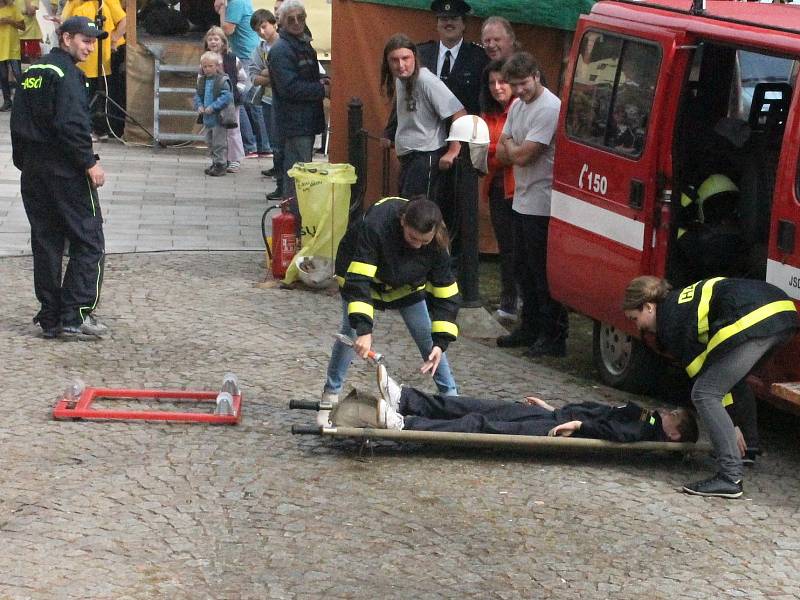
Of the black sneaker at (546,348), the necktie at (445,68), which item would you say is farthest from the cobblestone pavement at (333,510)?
the necktie at (445,68)

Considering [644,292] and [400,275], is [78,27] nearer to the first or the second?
[400,275]

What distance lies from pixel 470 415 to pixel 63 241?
3384 mm

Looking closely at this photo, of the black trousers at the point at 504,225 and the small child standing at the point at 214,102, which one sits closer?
the black trousers at the point at 504,225

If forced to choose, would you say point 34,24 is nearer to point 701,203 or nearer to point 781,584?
point 701,203

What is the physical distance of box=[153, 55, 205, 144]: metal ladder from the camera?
17.4 meters

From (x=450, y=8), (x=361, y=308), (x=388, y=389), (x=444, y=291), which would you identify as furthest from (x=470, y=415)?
(x=450, y=8)

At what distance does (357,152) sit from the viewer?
1102 centimetres

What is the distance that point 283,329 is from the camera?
30.9 ft

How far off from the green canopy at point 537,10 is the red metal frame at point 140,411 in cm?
420

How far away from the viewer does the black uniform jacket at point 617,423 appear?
264 inches

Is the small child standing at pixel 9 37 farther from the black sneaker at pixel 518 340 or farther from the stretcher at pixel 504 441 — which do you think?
the stretcher at pixel 504 441

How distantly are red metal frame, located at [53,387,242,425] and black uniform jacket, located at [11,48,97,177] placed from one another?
163 cm

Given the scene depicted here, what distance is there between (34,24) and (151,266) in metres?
9.66

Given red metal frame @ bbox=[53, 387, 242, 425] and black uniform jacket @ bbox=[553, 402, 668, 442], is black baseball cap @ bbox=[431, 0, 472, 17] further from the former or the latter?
black uniform jacket @ bbox=[553, 402, 668, 442]
